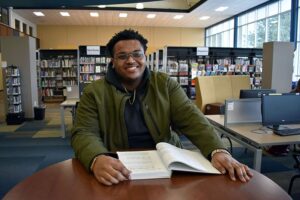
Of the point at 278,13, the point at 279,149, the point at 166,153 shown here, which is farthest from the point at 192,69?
the point at 166,153

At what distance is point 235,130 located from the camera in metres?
2.79

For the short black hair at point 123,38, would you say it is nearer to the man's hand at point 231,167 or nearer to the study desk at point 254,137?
the man's hand at point 231,167

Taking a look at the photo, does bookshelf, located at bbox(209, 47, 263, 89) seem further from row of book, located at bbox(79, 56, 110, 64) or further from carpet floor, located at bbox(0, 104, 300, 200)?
carpet floor, located at bbox(0, 104, 300, 200)

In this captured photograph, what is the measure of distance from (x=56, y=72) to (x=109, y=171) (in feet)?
35.7

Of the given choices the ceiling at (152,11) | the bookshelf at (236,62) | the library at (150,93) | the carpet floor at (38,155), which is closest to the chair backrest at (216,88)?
the library at (150,93)

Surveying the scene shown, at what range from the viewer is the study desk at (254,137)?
2.36 metres

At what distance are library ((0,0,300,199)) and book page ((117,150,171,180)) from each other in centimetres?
4

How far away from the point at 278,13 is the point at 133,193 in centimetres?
1003

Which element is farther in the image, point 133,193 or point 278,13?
point 278,13

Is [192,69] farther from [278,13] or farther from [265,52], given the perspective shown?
[278,13]

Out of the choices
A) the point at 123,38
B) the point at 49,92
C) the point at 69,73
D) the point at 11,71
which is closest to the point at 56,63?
the point at 69,73

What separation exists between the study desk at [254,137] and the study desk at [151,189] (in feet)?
4.31

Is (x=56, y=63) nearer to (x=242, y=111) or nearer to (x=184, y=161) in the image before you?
(x=242, y=111)

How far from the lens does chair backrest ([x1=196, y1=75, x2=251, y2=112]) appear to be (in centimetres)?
570
